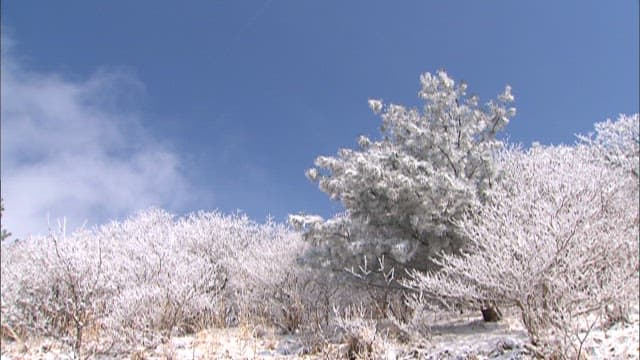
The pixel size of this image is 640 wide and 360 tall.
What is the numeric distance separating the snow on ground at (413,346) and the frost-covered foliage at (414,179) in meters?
1.75

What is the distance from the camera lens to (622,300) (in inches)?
294

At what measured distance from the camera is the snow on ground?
8031 millimetres

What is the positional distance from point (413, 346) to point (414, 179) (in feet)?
11.1

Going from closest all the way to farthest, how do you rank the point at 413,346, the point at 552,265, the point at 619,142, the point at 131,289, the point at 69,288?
the point at 552,265 < the point at 413,346 < the point at 69,288 < the point at 131,289 < the point at 619,142

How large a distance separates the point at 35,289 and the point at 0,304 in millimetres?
1326

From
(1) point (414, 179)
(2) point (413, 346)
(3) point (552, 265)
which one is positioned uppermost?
(1) point (414, 179)

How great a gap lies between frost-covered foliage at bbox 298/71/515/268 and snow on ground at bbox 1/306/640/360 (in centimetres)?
Result: 175

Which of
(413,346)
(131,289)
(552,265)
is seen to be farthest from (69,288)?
(552,265)

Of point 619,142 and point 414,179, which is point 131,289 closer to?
point 414,179

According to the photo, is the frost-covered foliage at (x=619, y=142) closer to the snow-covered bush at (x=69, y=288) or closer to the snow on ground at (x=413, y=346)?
the snow on ground at (x=413, y=346)

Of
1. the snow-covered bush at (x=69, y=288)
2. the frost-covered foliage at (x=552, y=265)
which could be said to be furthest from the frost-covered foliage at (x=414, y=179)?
the snow-covered bush at (x=69, y=288)

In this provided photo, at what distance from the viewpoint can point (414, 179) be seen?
10766mm

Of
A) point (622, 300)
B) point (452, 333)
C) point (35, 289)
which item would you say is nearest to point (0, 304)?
point (35, 289)

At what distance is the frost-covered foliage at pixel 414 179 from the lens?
10508 mm
